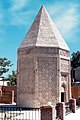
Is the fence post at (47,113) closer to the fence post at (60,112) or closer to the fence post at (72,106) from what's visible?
the fence post at (60,112)

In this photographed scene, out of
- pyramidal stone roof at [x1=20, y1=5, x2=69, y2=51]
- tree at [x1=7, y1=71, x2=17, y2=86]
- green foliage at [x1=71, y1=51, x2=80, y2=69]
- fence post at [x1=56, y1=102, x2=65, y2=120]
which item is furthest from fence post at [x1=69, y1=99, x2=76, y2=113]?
green foliage at [x1=71, y1=51, x2=80, y2=69]

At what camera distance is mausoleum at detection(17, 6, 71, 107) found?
2195cm

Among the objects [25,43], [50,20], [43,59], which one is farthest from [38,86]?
[50,20]

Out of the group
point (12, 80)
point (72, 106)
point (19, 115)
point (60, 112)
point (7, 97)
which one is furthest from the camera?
point (12, 80)

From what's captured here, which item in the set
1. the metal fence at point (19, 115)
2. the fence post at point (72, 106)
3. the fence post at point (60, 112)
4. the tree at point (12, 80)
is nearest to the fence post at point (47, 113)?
the fence post at point (60, 112)

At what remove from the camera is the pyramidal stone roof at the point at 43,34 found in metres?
23.2

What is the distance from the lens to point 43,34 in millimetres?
23750

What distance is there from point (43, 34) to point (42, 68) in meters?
3.86

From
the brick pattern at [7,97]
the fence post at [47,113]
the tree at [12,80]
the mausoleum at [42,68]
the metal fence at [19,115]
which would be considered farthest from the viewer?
the tree at [12,80]

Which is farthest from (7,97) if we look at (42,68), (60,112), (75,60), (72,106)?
(75,60)

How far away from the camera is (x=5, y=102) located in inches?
1145

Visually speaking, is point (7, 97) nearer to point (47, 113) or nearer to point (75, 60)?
point (47, 113)

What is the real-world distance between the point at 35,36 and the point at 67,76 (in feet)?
18.3

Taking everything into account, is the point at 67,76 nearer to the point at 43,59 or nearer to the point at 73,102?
the point at 43,59
